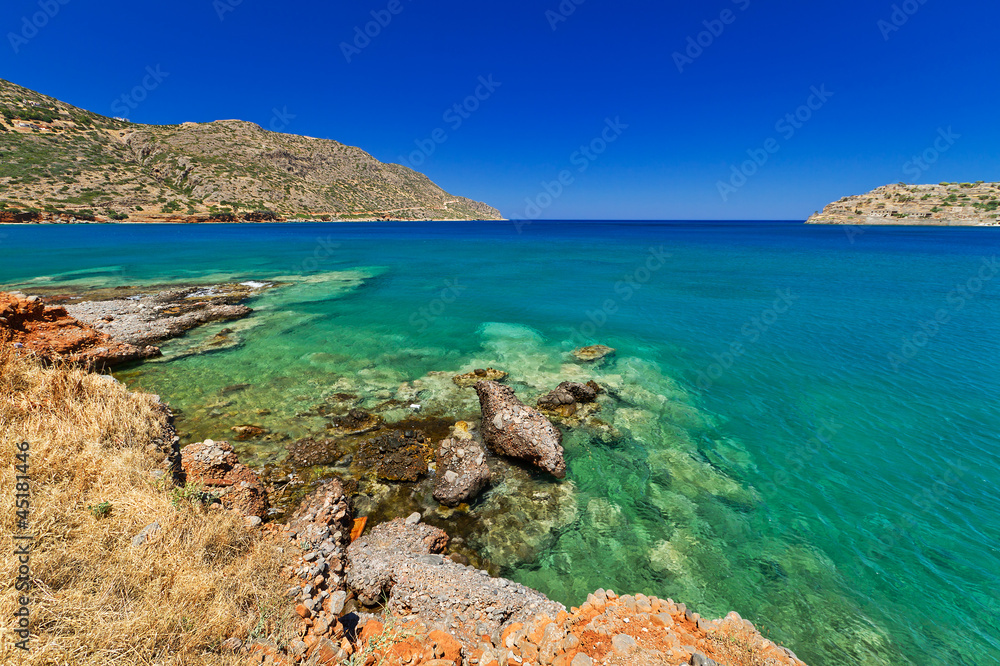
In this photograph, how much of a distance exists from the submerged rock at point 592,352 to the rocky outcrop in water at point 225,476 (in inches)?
564

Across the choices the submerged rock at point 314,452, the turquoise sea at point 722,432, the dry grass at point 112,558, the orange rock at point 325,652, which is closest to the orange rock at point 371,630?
the orange rock at point 325,652

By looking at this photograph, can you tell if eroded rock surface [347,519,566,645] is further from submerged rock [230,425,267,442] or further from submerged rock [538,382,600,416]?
submerged rock [538,382,600,416]

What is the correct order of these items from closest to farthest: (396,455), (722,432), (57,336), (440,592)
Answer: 1. (440,592)
2. (396,455)
3. (722,432)
4. (57,336)

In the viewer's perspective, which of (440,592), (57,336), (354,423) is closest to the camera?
(440,592)

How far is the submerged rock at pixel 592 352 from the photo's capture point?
743 inches

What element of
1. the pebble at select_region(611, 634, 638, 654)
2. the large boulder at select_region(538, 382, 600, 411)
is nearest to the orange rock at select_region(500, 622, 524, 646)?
the pebble at select_region(611, 634, 638, 654)

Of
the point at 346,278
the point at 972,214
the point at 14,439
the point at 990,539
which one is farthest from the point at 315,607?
the point at 972,214

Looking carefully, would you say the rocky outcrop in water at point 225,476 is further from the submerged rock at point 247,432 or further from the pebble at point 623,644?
the pebble at point 623,644

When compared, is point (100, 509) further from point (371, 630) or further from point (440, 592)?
point (440, 592)

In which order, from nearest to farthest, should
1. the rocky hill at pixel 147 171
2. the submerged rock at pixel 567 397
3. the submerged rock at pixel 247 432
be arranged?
1. the submerged rock at pixel 247 432
2. the submerged rock at pixel 567 397
3. the rocky hill at pixel 147 171

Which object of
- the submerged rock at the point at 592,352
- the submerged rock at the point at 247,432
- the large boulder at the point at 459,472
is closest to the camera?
the large boulder at the point at 459,472

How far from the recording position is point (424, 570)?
6922mm

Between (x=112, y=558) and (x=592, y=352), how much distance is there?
1777 cm

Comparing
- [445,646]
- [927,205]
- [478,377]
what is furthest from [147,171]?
[927,205]
